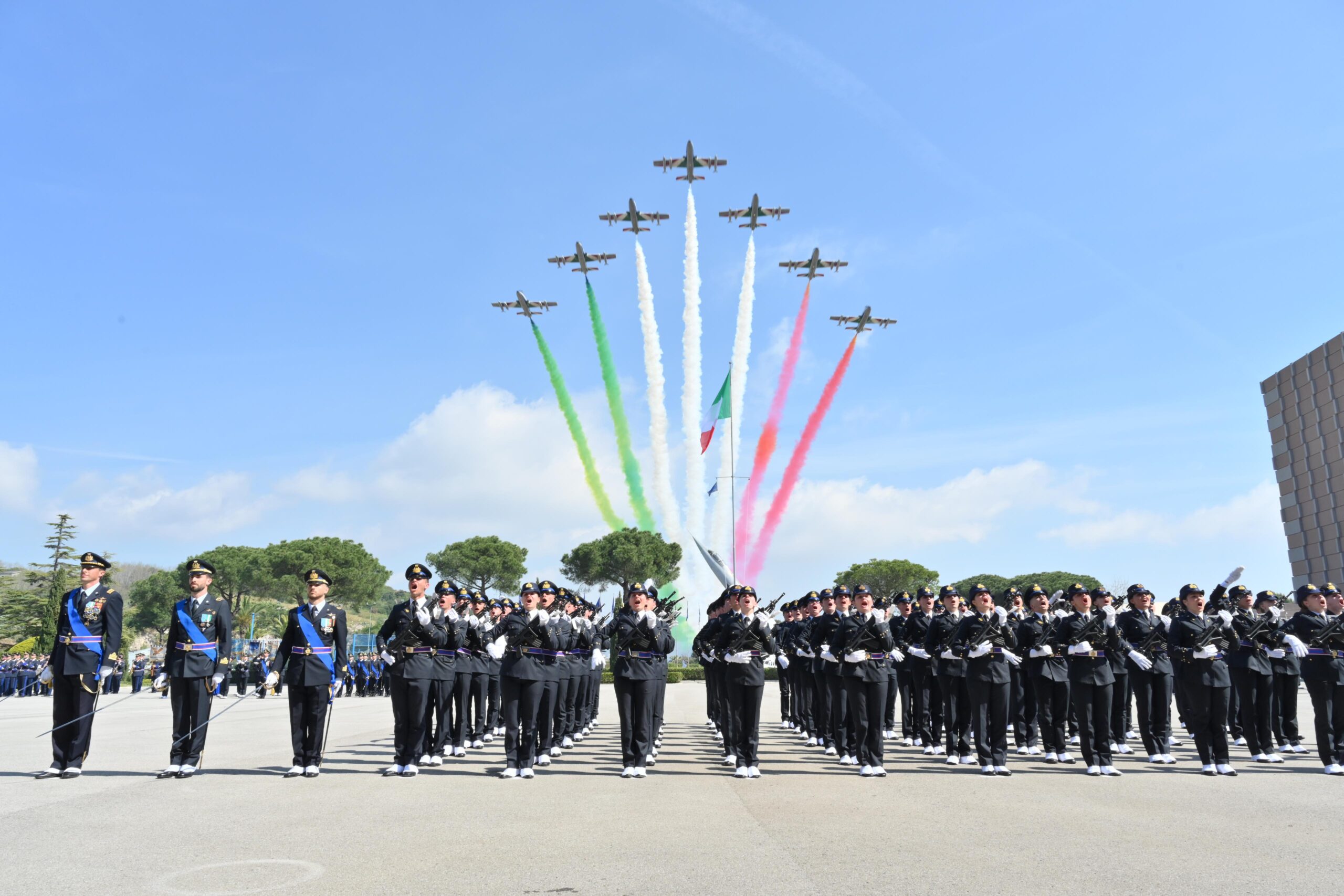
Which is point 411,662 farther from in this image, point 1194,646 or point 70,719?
point 1194,646

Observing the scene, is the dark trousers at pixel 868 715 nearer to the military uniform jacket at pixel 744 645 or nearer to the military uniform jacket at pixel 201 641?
the military uniform jacket at pixel 744 645

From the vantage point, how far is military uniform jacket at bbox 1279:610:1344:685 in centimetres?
1220

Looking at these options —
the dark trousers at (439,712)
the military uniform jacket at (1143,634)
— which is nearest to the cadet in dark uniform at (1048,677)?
the military uniform jacket at (1143,634)

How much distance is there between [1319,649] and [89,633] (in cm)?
1603

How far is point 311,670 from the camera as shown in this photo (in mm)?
10828

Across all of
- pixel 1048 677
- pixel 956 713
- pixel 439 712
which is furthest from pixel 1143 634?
pixel 439 712

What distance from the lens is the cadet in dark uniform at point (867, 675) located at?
11.4 m

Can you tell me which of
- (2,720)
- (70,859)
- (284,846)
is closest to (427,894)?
(284,846)

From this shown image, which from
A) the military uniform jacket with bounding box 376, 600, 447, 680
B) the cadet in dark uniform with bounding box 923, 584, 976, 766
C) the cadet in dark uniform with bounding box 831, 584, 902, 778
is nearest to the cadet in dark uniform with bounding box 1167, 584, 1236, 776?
A: the cadet in dark uniform with bounding box 923, 584, 976, 766

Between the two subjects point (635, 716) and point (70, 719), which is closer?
point (70, 719)

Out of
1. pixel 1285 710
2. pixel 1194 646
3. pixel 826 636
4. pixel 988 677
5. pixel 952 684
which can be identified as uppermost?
pixel 826 636

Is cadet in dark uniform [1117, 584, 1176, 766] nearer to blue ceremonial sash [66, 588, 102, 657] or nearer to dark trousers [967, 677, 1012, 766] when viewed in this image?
dark trousers [967, 677, 1012, 766]

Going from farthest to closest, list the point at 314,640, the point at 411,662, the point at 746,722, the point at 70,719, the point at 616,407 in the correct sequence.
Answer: the point at 616,407, the point at 411,662, the point at 746,722, the point at 314,640, the point at 70,719

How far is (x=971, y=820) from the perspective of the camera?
7.99 m
